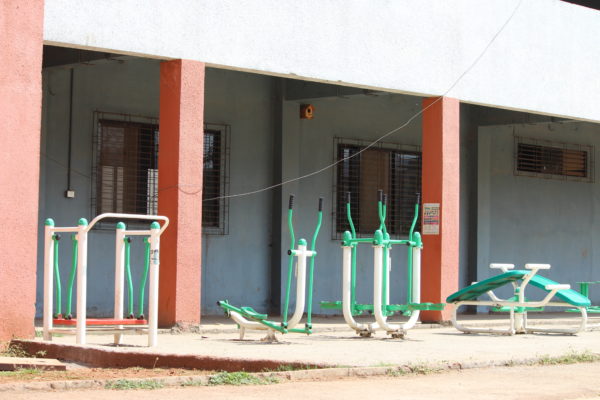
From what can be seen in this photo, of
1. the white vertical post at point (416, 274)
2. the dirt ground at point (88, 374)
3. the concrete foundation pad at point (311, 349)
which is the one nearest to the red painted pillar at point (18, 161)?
the concrete foundation pad at point (311, 349)

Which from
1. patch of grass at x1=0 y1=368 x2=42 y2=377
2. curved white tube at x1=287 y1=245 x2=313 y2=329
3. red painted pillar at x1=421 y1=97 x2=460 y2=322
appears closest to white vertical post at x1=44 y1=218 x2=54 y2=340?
patch of grass at x1=0 y1=368 x2=42 y2=377

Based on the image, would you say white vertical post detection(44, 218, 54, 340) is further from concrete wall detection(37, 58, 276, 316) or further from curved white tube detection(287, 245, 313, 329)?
concrete wall detection(37, 58, 276, 316)

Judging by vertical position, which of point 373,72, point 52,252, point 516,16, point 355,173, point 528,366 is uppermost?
point 516,16

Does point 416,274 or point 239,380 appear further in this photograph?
point 416,274

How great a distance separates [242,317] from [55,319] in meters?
2.21

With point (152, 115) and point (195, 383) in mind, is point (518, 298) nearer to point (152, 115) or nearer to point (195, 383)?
point (152, 115)

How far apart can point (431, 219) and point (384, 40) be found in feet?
8.76

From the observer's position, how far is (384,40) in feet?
51.2

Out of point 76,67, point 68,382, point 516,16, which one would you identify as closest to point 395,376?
point 68,382

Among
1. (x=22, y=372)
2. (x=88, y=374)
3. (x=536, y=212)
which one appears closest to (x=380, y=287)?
(x=88, y=374)

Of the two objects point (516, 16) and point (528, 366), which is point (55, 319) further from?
point (516, 16)

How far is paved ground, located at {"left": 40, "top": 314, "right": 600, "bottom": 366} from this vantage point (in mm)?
9945

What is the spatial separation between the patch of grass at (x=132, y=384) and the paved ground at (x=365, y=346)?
172cm

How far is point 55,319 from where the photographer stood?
11.1 meters
